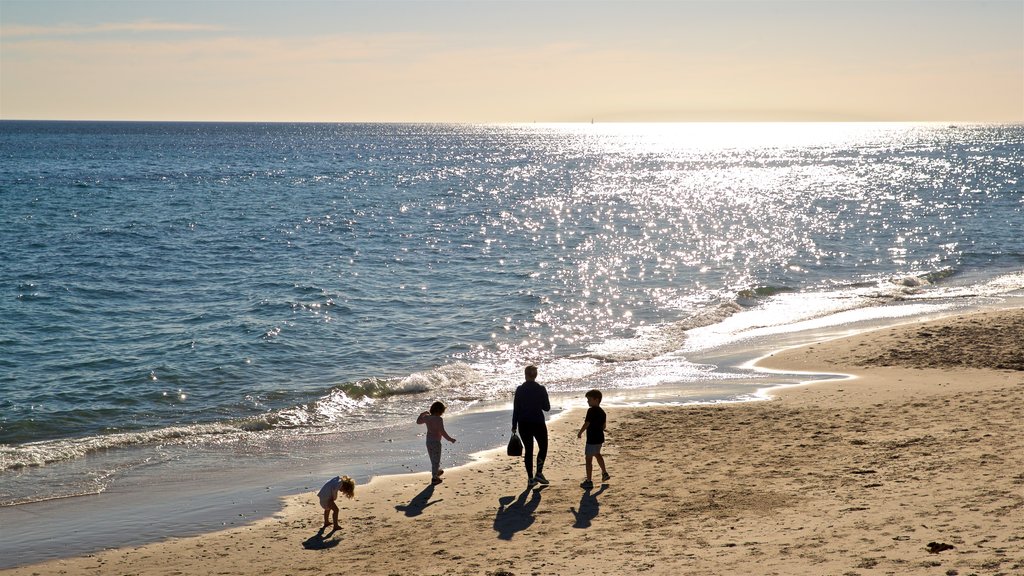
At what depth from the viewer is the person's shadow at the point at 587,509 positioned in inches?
421

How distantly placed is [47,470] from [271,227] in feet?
115

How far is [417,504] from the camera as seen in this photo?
1201cm

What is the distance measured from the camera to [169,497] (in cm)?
1288

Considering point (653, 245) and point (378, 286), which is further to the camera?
point (653, 245)

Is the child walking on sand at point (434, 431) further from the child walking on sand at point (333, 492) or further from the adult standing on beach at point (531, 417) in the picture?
the child walking on sand at point (333, 492)

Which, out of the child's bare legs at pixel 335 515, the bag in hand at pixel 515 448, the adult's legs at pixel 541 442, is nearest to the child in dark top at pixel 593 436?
the adult's legs at pixel 541 442

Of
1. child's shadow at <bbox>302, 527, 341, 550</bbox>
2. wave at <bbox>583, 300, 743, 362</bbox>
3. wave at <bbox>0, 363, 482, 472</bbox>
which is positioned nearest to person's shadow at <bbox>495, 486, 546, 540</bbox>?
child's shadow at <bbox>302, 527, 341, 550</bbox>

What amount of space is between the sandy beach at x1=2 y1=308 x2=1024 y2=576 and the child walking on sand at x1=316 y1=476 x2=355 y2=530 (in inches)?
10.1

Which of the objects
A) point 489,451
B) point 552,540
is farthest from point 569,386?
point 552,540

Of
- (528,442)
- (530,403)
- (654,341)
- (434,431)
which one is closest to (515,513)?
(528,442)

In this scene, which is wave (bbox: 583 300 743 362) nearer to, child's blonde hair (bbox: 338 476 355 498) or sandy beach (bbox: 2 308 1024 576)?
sandy beach (bbox: 2 308 1024 576)

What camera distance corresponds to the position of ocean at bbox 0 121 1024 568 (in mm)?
14734

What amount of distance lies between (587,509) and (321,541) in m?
3.36

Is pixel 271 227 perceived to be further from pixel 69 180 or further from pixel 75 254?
pixel 69 180
